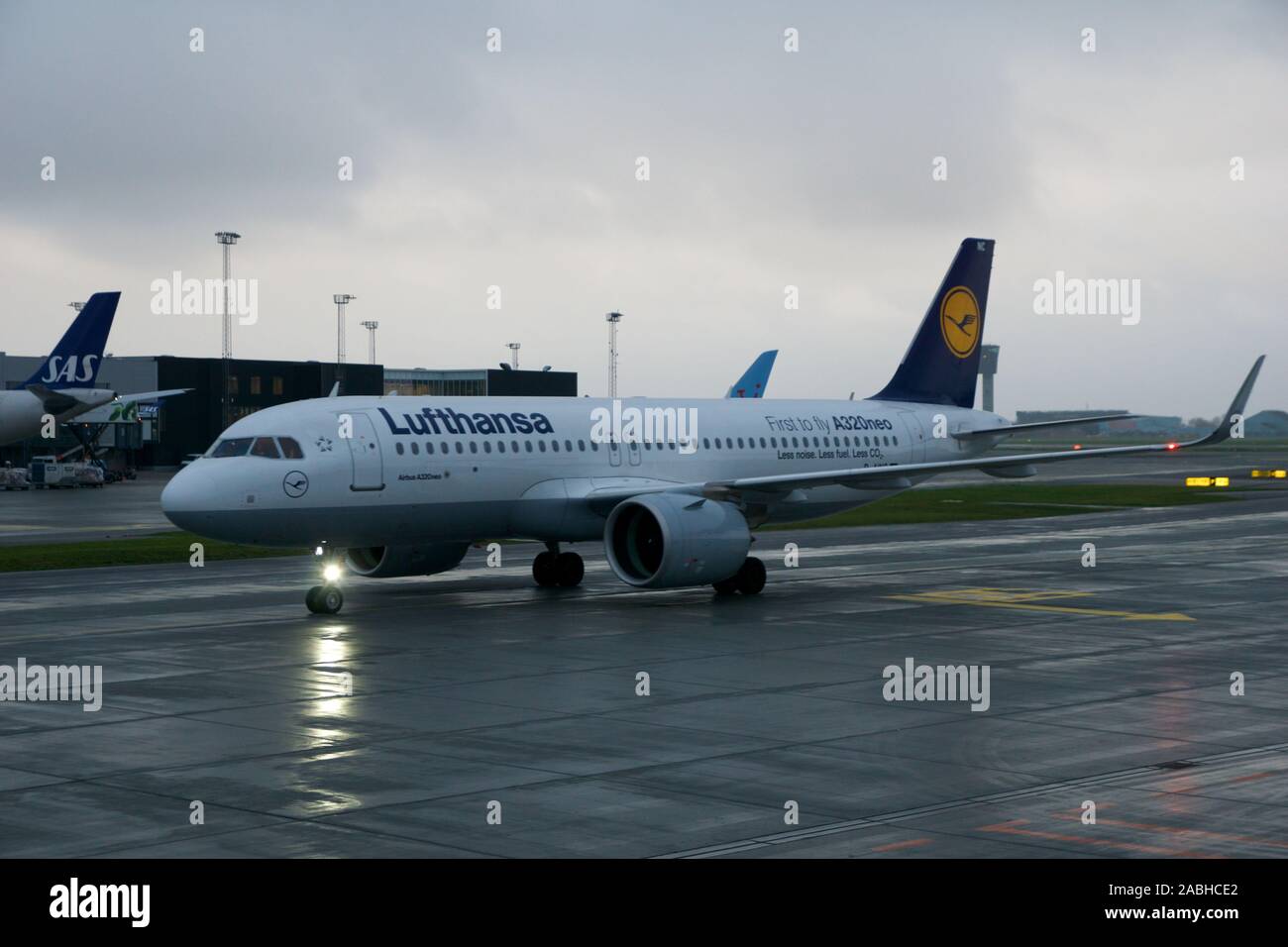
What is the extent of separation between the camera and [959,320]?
133 ft

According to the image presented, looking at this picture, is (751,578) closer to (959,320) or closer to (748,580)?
(748,580)

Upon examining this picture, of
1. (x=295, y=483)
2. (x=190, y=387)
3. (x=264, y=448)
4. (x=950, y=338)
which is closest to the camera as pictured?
(x=295, y=483)

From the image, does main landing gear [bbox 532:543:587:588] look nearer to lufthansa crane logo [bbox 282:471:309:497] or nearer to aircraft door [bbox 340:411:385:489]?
aircraft door [bbox 340:411:385:489]

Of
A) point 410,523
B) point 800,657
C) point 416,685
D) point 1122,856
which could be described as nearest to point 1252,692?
point 800,657

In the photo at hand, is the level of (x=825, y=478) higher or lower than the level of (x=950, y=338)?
lower

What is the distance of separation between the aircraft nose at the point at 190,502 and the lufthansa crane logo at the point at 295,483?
1.30m

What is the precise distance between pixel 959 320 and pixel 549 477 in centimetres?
1388

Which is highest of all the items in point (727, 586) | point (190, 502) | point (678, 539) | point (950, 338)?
point (950, 338)

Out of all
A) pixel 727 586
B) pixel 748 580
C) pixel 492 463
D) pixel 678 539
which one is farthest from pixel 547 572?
pixel 678 539

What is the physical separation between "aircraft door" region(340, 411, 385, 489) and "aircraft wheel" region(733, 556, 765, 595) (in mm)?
7729

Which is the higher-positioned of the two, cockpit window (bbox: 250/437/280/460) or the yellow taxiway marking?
cockpit window (bbox: 250/437/280/460)

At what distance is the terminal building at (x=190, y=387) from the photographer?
11300cm

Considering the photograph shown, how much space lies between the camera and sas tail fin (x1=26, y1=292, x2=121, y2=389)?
7619 centimetres

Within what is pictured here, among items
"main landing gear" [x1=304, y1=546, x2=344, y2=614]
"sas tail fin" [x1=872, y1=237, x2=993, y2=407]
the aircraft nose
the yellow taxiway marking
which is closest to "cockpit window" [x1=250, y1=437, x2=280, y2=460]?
the aircraft nose
